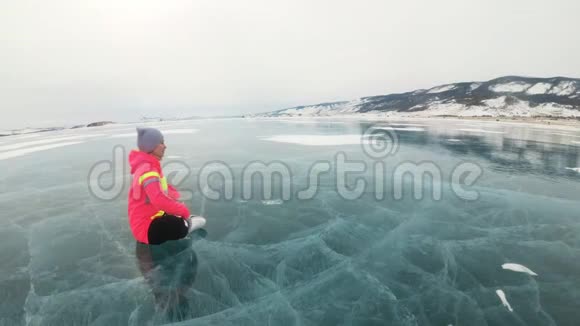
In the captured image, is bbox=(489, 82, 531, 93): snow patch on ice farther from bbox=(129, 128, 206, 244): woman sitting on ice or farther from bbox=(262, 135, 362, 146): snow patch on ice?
bbox=(129, 128, 206, 244): woman sitting on ice

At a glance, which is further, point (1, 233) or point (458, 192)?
point (458, 192)

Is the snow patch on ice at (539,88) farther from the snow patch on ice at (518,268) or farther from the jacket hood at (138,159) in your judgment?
the jacket hood at (138,159)

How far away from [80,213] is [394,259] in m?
5.74

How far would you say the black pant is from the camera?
148 inches

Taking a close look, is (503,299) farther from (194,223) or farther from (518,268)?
(194,223)


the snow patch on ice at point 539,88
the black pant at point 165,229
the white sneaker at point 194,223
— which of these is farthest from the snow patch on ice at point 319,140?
the snow patch on ice at point 539,88

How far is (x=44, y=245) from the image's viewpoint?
4.02m

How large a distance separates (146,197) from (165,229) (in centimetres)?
53

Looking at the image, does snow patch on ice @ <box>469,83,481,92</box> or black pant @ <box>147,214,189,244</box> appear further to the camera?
snow patch on ice @ <box>469,83,481,92</box>

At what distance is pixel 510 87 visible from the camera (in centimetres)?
11781

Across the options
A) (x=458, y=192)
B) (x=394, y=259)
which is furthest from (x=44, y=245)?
(x=458, y=192)

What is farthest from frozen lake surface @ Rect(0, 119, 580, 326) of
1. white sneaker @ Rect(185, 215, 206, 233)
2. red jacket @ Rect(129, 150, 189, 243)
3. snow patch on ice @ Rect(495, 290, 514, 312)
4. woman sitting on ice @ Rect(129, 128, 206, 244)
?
red jacket @ Rect(129, 150, 189, 243)

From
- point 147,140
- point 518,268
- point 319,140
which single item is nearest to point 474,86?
point 319,140

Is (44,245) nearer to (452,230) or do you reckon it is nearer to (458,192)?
(452,230)
